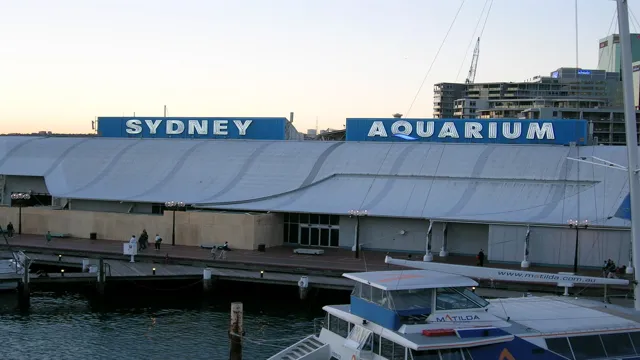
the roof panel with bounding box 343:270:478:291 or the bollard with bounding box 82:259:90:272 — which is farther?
the bollard with bounding box 82:259:90:272

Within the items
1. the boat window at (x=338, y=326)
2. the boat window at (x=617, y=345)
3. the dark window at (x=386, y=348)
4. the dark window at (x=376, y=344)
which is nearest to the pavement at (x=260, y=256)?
the boat window at (x=338, y=326)

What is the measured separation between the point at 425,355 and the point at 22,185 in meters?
56.5

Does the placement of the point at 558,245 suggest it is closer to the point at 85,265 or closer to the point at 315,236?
the point at 315,236

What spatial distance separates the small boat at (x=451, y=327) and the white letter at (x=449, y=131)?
39366mm

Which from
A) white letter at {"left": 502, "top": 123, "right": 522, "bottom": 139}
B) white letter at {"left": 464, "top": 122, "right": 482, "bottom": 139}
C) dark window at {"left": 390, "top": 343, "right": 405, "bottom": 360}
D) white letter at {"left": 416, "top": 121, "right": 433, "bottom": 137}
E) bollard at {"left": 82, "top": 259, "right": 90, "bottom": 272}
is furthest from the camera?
white letter at {"left": 416, "top": 121, "right": 433, "bottom": 137}

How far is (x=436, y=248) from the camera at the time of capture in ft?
193

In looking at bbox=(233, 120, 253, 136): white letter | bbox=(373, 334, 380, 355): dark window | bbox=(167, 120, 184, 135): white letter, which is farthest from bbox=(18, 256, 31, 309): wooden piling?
bbox=(167, 120, 184, 135): white letter

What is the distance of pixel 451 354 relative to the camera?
26.1 metres

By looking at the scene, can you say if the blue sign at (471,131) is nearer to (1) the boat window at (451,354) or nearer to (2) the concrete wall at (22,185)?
(2) the concrete wall at (22,185)

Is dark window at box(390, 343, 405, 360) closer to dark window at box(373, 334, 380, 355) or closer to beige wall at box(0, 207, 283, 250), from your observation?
dark window at box(373, 334, 380, 355)

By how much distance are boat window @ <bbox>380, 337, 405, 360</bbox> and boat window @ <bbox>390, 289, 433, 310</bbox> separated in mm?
1213

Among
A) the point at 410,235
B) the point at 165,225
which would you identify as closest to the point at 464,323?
the point at 410,235

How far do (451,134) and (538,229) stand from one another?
16952mm

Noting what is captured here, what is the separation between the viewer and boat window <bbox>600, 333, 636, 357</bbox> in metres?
28.1
